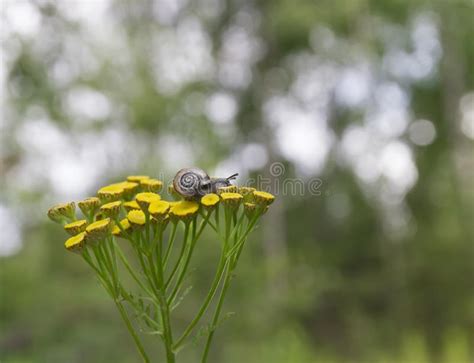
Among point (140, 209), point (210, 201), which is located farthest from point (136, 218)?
point (210, 201)

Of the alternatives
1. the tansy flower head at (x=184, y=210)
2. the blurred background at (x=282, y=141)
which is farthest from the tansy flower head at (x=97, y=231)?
the blurred background at (x=282, y=141)

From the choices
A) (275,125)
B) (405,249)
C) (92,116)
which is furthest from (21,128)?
(405,249)

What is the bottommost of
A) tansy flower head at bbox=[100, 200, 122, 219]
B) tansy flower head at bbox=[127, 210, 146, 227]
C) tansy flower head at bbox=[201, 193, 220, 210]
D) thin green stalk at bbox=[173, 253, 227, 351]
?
thin green stalk at bbox=[173, 253, 227, 351]

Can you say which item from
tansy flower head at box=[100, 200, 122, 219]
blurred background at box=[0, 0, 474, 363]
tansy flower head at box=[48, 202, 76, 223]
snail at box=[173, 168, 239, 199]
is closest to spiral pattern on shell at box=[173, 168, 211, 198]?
snail at box=[173, 168, 239, 199]

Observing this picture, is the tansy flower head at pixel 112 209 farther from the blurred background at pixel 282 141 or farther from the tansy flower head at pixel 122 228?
the blurred background at pixel 282 141

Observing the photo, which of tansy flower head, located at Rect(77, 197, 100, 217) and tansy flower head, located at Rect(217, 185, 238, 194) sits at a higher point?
tansy flower head, located at Rect(217, 185, 238, 194)

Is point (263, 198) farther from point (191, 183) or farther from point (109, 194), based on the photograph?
point (109, 194)

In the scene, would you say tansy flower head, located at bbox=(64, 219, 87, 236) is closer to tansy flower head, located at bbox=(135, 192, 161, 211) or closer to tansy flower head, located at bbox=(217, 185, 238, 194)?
tansy flower head, located at bbox=(135, 192, 161, 211)
